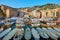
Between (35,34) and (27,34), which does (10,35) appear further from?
(35,34)

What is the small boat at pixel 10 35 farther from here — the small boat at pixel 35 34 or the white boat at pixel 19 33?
the small boat at pixel 35 34

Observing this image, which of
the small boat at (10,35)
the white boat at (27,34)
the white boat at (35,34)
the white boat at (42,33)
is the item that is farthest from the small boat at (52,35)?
the small boat at (10,35)

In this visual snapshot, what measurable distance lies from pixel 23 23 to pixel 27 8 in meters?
0.30

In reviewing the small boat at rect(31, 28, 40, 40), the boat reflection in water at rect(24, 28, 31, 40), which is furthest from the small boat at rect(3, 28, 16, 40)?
the small boat at rect(31, 28, 40, 40)

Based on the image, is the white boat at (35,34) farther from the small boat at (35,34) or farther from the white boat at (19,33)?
the white boat at (19,33)

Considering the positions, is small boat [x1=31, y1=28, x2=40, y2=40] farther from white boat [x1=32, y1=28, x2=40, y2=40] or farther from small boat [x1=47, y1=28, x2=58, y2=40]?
small boat [x1=47, y1=28, x2=58, y2=40]

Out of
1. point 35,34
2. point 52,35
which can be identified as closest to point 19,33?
point 35,34

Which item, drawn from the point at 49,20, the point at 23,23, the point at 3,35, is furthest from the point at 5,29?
the point at 49,20

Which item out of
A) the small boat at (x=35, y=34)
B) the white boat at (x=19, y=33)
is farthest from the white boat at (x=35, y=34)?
the white boat at (x=19, y=33)

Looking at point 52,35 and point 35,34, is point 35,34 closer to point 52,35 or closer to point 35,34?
point 35,34

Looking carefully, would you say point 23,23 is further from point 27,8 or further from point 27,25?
point 27,8

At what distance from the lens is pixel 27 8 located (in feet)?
8.48

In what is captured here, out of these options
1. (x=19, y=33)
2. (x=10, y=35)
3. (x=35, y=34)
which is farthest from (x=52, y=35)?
(x=10, y=35)

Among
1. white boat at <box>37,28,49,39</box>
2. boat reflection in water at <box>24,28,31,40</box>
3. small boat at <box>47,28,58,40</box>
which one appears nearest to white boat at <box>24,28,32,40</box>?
boat reflection in water at <box>24,28,31,40</box>
